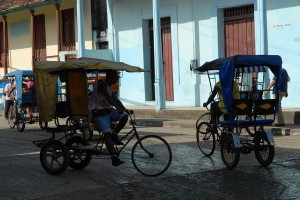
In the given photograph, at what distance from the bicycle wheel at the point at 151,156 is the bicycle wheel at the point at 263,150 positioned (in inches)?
62.6

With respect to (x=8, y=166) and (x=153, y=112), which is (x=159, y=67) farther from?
(x=8, y=166)

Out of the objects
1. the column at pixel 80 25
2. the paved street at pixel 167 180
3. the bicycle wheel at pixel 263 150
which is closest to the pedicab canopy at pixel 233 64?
the bicycle wheel at pixel 263 150

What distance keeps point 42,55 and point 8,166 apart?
16853 mm

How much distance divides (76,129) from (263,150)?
10.5ft

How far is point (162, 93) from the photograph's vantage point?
18047 mm

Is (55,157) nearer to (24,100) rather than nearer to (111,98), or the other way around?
(111,98)

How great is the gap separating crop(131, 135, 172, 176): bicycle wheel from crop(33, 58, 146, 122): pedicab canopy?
1.24 m

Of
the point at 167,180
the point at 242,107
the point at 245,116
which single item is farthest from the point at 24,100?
the point at 167,180

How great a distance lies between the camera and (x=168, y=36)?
1994 cm

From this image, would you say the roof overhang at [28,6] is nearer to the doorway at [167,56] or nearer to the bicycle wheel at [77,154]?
the doorway at [167,56]

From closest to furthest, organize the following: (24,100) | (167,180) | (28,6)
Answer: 1. (167,180)
2. (24,100)
3. (28,6)

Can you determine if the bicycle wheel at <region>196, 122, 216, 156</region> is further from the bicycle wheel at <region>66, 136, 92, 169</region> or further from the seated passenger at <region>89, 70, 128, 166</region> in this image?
the bicycle wheel at <region>66, 136, 92, 169</region>

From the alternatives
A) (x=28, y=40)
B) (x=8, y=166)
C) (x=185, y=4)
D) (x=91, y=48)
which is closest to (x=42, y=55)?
(x=28, y=40)

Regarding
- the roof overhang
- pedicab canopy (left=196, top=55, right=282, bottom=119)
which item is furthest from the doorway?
pedicab canopy (left=196, top=55, right=282, bottom=119)
